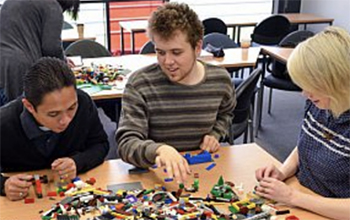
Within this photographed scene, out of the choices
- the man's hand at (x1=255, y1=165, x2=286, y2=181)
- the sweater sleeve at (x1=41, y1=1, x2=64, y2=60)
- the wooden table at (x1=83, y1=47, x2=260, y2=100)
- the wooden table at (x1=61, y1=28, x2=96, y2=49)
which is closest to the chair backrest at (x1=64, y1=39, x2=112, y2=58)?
the wooden table at (x1=83, y1=47, x2=260, y2=100)

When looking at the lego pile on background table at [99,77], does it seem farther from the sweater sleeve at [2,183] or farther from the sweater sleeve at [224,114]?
the sweater sleeve at [2,183]

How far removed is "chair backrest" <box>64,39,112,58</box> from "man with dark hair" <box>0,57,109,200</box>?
7.07 ft

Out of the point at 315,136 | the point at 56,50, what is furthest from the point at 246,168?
the point at 56,50

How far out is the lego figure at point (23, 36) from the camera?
105 inches

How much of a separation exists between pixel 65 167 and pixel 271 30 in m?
4.40

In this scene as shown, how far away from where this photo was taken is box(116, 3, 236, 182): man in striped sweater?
1754 millimetres

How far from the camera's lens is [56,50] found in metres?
Answer: 2.87

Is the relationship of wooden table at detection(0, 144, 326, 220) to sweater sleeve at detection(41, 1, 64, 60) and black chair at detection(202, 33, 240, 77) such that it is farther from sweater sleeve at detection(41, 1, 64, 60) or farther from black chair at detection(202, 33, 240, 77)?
black chair at detection(202, 33, 240, 77)

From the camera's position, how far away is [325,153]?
149 centimetres

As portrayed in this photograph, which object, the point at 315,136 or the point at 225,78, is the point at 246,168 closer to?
the point at 315,136

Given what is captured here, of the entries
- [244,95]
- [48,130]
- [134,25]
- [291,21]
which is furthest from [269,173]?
[291,21]

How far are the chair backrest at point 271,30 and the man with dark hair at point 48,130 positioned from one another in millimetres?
4051

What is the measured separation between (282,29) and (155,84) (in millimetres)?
4020

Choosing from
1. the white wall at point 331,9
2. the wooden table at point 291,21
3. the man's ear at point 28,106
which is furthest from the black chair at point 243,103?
the white wall at point 331,9
